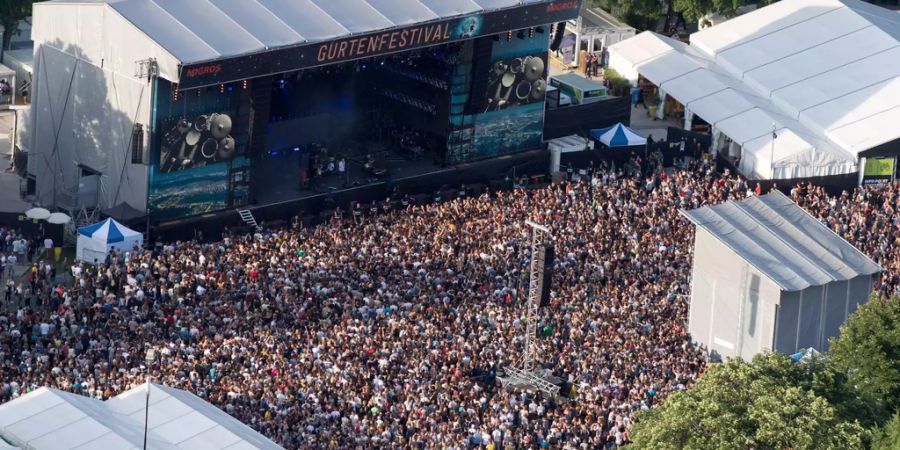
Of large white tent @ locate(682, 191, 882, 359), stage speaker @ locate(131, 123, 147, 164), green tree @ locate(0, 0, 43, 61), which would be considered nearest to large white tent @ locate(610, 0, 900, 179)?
large white tent @ locate(682, 191, 882, 359)

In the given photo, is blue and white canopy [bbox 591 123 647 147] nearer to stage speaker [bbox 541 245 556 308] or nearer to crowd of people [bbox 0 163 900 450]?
crowd of people [bbox 0 163 900 450]

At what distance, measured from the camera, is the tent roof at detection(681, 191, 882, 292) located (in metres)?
53.3

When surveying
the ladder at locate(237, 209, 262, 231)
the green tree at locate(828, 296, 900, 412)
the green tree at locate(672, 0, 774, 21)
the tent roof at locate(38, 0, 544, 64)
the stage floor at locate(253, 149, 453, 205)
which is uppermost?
the tent roof at locate(38, 0, 544, 64)

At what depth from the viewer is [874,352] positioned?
46.8 m

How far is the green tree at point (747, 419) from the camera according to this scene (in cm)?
4059

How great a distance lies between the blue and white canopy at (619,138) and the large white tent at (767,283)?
15.2 meters

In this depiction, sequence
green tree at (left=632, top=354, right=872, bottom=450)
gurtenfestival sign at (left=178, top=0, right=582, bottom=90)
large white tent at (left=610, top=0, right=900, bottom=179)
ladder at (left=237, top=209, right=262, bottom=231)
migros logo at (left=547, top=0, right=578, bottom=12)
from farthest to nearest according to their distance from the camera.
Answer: large white tent at (left=610, top=0, right=900, bottom=179) → migros logo at (left=547, top=0, right=578, bottom=12) → ladder at (left=237, top=209, right=262, bottom=231) → gurtenfestival sign at (left=178, top=0, right=582, bottom=90) → green tree at (left=632, top=354, right=872, bottom=450)

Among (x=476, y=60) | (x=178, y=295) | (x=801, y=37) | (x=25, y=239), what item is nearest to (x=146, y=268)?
(x=178, y=295)

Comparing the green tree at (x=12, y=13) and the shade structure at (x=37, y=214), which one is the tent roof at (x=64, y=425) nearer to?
the shade structure at (x=37, y=214)

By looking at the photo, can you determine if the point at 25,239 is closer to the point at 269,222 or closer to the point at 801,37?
the point at 269,222

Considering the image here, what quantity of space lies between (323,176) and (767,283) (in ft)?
61.7

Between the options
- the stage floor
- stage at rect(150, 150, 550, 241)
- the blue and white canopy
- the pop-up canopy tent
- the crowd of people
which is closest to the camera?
the crowd of people

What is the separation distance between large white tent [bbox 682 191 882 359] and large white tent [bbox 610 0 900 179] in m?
13.3

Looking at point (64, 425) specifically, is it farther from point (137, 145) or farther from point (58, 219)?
point (137, 145)
